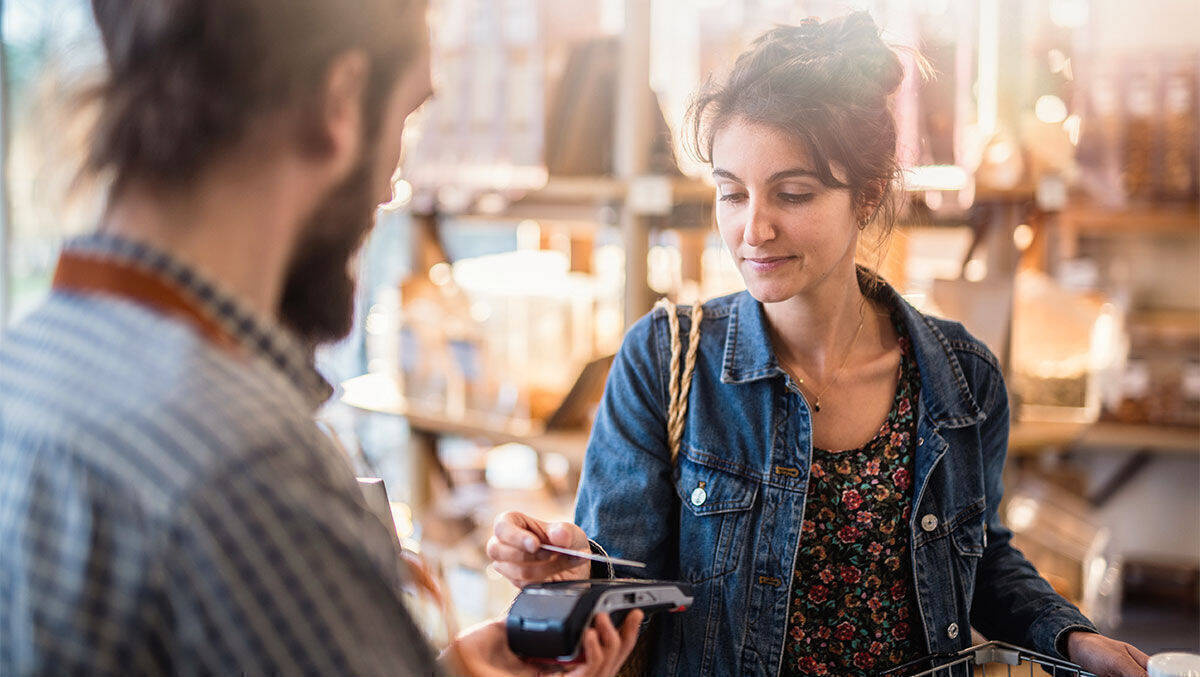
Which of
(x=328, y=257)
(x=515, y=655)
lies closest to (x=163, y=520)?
(x=328, y=257)

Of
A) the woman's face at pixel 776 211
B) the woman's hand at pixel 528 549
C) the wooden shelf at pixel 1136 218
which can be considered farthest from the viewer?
the wooden shelf at pixel 1136 218

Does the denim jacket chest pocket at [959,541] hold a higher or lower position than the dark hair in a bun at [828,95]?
lower

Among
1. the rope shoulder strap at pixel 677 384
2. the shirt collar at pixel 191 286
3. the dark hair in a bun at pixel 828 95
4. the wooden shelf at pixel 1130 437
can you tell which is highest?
the dark hair in a bun at pixel 828 95

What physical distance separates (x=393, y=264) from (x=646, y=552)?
3.25 meters

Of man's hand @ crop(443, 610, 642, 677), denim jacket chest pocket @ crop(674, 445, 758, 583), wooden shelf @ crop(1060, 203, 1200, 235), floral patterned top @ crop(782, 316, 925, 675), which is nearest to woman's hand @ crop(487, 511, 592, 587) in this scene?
man's hand @ crop(443, 610, 642, 677)

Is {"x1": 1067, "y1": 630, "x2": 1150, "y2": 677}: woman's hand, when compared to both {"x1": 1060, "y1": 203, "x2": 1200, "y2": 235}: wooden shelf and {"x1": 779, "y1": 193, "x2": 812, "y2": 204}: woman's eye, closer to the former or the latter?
{"x1": 779, "y1": 193, "x2": 812, "y2": 204}: woman's eye

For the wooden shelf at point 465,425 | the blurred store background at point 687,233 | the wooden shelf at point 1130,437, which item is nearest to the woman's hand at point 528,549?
the blurred store background at point 687,233

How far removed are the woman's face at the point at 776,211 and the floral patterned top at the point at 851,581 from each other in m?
0.26

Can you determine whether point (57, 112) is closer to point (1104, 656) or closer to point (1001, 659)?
point (1001, 659)

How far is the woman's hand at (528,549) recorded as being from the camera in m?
1.13

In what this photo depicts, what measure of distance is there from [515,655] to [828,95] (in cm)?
81

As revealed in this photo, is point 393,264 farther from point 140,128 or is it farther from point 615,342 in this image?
point 140,128

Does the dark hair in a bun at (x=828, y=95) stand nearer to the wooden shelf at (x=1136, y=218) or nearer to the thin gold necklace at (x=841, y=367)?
the thin gold necklace at (x=841, y=367)

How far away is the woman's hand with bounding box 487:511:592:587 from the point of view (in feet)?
3.71
